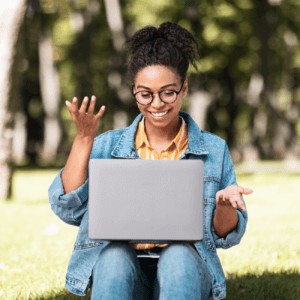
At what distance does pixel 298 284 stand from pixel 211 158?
1675 mm

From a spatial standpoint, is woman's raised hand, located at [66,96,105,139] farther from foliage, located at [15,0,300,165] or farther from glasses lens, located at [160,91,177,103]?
foliage, located at [15,0,300,165]

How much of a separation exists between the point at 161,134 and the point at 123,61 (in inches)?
470

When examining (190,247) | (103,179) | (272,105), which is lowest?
(190,247)

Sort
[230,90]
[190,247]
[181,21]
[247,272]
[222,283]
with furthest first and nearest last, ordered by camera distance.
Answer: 1. [230,90]
2. [181,21]
3. [247,272]
4. [222,283]
5. [190,247]

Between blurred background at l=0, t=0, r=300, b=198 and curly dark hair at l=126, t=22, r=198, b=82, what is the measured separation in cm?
594

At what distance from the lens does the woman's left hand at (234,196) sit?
2.08 meters

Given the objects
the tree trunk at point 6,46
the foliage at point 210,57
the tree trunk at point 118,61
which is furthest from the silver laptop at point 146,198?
the tree trunk at point 118,61

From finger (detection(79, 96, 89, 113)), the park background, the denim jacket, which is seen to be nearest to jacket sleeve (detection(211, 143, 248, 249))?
A: the denim jacket

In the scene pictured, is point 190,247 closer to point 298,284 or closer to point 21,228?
point 298,284

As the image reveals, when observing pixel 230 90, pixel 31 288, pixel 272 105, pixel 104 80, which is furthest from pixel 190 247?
pixel 104 80

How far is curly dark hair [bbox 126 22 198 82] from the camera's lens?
249 cm

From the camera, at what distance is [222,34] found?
15.5 metres

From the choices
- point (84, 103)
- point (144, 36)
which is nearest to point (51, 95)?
point (144, 36)

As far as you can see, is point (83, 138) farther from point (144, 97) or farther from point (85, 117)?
A: point (144, 97)
